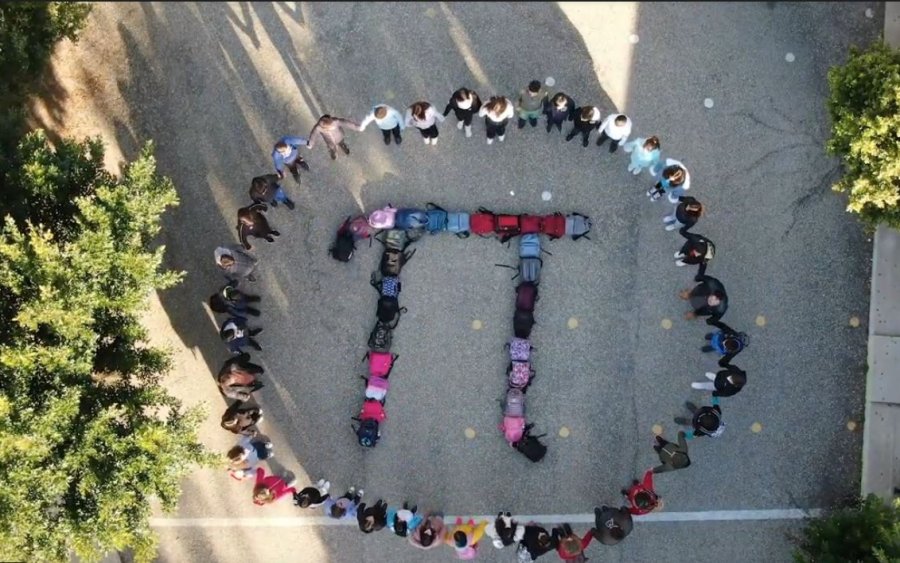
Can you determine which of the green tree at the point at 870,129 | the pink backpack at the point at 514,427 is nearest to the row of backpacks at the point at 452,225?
the pink backpack at the point at 514,427

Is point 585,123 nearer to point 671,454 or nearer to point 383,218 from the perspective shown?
point 383,218

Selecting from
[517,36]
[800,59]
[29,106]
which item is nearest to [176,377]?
[29,106]

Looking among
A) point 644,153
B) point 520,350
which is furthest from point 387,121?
point 520,350

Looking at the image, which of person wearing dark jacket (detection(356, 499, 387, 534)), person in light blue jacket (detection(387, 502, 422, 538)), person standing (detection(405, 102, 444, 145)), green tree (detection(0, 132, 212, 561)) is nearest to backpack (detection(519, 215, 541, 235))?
person standing (detection(405, 102, 444, 145))

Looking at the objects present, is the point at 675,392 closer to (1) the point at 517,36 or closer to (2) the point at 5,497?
(1) the point at 517,36

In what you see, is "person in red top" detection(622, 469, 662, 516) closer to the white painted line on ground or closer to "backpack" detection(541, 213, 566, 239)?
the white painted line on ground

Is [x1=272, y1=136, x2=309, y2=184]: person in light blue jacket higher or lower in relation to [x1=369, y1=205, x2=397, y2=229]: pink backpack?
higher

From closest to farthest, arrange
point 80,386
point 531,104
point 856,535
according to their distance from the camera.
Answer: point 80,386, point 856,535, point 531,104
